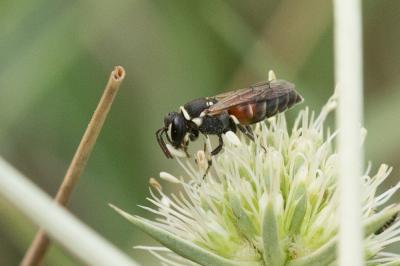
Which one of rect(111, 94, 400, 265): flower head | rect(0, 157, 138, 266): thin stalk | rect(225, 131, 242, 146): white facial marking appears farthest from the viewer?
rect(225, 131, 242, 146): white facial marking

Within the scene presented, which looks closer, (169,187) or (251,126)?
(251,126)

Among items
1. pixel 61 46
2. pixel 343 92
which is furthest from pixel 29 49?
pixel 343 92

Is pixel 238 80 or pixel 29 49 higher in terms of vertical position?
pixel 238 80

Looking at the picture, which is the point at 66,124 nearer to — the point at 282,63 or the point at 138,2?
the point at 138,2

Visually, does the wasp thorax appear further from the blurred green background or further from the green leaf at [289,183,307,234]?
the blurred green background

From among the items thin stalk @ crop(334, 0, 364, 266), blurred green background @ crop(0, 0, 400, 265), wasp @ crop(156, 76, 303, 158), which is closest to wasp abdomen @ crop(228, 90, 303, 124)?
wasp @ crop(156, 76, 303, 158)

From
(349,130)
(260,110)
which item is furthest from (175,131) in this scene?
(349,130)
